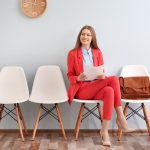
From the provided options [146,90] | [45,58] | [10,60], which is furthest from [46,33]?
[146,90]

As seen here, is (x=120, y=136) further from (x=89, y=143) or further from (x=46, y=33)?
(x=46, y=33)

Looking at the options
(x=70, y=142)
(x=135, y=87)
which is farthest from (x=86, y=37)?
(x=70, y=142)

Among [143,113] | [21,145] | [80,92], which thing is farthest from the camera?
[143,113]

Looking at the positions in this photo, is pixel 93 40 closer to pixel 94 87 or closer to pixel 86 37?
pixel 86 37

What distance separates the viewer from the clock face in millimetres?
3523

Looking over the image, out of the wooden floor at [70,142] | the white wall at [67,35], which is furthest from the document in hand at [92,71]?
the wooden floor at [70,142]

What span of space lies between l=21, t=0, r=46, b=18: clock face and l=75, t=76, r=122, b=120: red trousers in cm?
102

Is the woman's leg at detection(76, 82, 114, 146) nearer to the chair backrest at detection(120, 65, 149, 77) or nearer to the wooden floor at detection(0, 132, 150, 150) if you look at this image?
the wooden floor at detection(0, 132, 150, 150)

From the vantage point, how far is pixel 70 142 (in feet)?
10.4

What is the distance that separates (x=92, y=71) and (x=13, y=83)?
39.1 inches

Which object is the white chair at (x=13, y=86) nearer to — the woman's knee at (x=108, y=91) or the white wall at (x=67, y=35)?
the white wall at (x=67, y=35)

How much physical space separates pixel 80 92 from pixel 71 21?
35.2 inches

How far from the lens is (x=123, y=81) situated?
3.41 meters

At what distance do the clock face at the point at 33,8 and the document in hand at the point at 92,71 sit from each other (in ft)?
3.18
